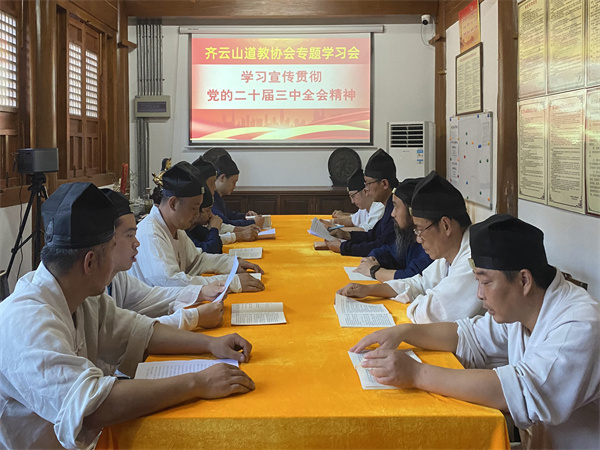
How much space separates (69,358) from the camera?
4.47 feet

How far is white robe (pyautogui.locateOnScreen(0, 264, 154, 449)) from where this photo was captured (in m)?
1.34

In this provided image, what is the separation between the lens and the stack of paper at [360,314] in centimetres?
218

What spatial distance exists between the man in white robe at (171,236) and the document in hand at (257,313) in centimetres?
32

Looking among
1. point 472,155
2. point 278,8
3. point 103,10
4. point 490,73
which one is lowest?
point 472,155

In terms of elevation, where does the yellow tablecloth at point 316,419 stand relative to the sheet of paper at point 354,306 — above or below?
below

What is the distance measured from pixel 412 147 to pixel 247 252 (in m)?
3.50

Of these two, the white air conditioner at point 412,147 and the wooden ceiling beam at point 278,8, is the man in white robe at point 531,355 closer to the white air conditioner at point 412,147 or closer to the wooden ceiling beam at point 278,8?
the white air conditioner at point 412,147

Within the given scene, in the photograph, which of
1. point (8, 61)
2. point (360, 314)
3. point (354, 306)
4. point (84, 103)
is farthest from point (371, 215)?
point (84, 103)

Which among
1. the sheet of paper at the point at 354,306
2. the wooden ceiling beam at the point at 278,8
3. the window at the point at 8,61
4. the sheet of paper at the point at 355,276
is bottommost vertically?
the sheet of paper at the point at 354,306

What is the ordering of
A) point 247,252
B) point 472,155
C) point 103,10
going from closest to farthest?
point 247,252
point 472,155
point 103,10

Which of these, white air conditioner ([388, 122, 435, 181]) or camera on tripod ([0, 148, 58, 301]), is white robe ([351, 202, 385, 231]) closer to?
white air conditioner ([388, 122, 435, 181])

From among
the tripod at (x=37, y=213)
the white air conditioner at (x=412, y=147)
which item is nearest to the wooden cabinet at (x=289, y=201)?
the white air conditioner at (x=412, y=147)

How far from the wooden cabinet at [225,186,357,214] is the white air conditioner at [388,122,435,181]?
27.7 inches

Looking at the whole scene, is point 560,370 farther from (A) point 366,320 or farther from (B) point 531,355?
(A) point 366,320
